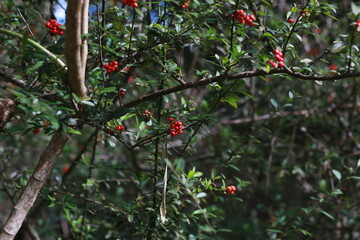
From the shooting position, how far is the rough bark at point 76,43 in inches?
53.4

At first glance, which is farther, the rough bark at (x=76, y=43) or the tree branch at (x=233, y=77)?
the tree branch at (x=233, y=77)

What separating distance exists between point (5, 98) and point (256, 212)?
12.1ft

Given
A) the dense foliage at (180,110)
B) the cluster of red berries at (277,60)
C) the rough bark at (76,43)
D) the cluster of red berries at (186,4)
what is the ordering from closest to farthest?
the rough bark at (76,43) < the cluster of red berries at (277,60) < the dense foliage at (180,110) < the cluster of red berries at (186,4)

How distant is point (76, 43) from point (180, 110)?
63 cm

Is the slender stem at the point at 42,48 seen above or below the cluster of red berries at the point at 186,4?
below

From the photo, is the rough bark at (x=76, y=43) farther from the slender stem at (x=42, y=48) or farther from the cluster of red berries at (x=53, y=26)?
the cluster of red berries at (x=53, y=26)

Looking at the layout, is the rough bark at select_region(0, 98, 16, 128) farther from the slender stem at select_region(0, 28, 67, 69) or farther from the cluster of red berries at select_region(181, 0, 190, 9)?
the cluster of red berries at select_region(181, 0, 190, 9)

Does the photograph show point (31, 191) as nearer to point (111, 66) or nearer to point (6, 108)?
point (6, 108)

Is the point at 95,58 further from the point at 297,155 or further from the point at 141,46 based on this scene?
the point at 297,155

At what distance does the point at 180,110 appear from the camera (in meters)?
1.85

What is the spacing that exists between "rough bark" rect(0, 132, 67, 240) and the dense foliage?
7 cm

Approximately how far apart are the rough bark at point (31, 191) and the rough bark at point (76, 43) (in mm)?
246

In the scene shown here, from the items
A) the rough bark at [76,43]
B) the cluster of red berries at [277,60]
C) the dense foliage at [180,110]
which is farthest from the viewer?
the dense foliage at [180,110]

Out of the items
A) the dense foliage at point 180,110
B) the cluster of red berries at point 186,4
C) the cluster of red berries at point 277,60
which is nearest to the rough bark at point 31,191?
the dense foliage at point 180,110
